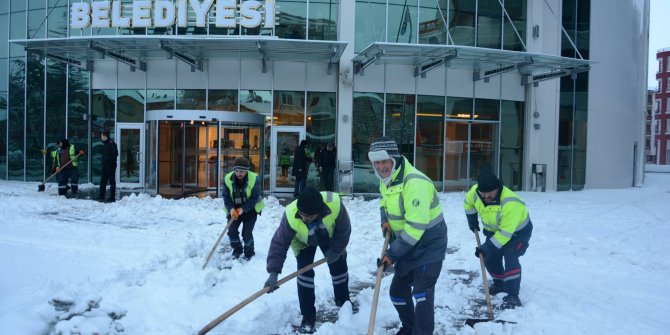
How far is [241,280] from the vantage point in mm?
6121

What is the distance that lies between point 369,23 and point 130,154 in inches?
350

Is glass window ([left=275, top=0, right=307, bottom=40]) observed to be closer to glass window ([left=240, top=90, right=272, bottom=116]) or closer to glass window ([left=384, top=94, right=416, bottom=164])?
Result: glass window ([left=240, top=90, right=272, bottom=116])

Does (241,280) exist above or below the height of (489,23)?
below

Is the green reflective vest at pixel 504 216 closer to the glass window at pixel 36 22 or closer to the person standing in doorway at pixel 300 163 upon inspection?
the person standing in doorway at pixel 300 163

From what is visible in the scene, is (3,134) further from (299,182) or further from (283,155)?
(299,182)

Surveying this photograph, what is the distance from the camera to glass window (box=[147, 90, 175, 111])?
15922 mm

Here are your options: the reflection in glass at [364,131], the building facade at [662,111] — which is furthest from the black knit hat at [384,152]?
the building facade at [662,111]

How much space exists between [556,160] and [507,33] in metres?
5.05

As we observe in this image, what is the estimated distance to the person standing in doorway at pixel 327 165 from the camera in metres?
14.1

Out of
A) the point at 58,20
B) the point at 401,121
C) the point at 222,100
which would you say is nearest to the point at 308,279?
the point at 401,121

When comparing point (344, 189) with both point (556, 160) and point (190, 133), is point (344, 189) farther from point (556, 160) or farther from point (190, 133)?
point (556, 160)

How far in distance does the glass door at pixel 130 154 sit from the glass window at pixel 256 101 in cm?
354

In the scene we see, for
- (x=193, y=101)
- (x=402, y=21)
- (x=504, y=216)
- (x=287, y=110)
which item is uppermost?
(x=402, y=21)

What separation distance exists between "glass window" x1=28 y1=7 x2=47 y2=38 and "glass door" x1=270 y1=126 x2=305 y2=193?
9280mm
